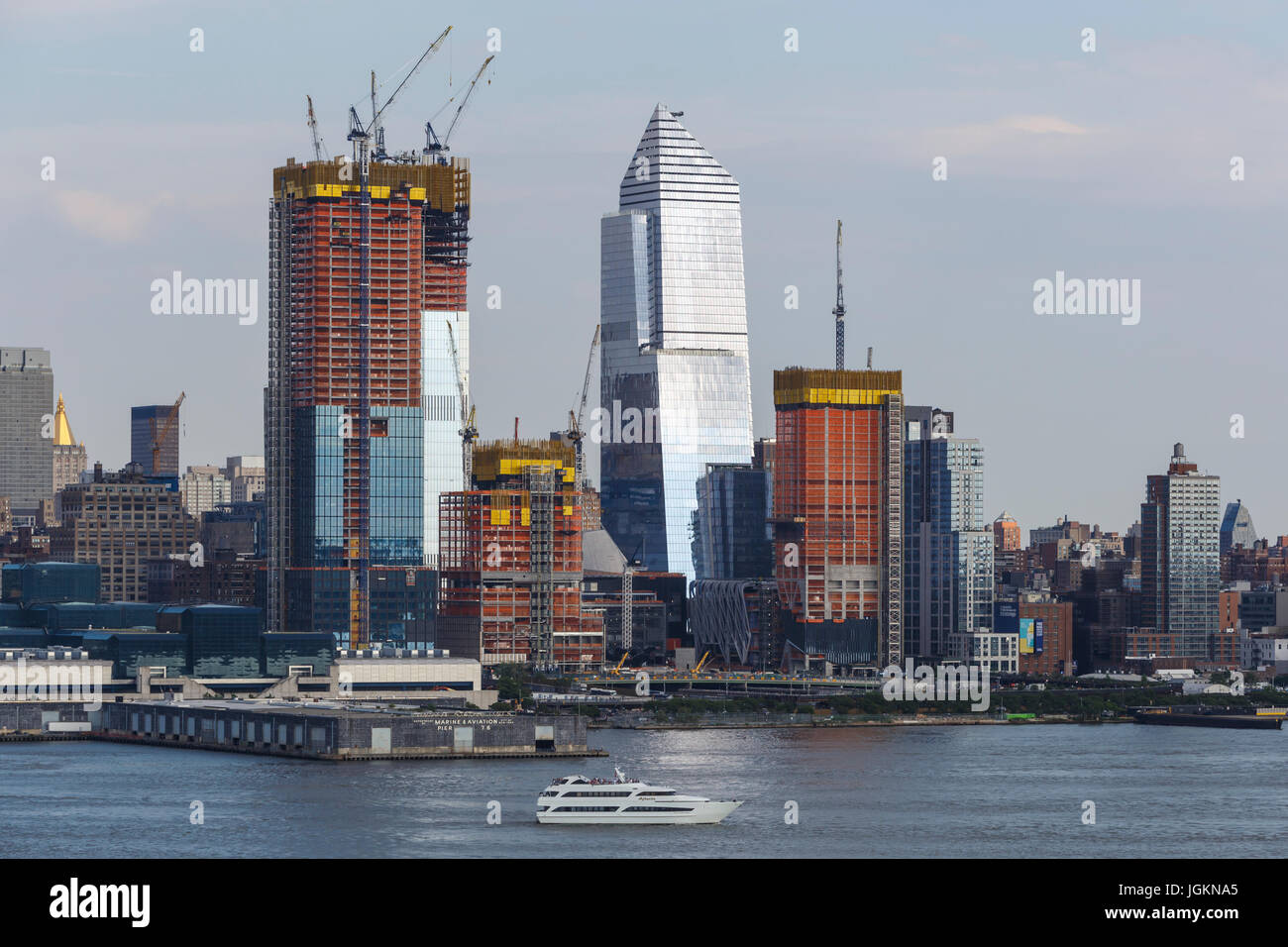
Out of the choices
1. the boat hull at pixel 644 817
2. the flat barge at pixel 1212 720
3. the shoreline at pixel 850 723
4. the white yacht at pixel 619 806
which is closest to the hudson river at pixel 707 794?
the boat hull at pixel 644 817

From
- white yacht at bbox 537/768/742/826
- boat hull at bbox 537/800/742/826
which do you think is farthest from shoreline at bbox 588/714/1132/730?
boat hull at bbox 537/800/742/826

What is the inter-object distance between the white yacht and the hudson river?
1.16 meters

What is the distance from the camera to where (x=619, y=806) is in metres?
94.8

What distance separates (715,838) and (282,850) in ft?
52.5

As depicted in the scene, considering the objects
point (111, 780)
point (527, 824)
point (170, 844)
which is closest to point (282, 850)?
point (170, 844)

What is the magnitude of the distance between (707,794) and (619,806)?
484 inches

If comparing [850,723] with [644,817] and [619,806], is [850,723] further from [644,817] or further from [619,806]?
[644,817]

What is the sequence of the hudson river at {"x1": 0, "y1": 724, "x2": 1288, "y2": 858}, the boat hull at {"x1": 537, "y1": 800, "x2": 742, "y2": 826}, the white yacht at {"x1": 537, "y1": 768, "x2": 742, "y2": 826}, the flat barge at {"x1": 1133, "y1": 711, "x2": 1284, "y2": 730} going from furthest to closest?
the flat barge at {"x1": 1133, "y1": 711, "x2": 1284, "y2": 730}
the white yacht at {"x1": 537, "y1": 768, "x2": 742, "y2": 826}
the boat hull at {"x1": 537, "y1": 800, "x2": 742, "y2": 826}
the hudson river at {"x1": 0, "y1": 724, "x2": 1288, "y2": 858}

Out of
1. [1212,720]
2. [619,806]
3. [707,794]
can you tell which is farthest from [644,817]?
[1212,720]

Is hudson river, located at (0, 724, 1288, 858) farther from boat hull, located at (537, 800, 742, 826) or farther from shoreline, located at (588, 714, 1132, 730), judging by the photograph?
shoreline, located at (588, 714, 1132, 730)

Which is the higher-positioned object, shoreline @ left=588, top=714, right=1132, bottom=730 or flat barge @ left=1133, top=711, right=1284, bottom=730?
shoreline @ left=588, top=714, right=1132, bottom=730

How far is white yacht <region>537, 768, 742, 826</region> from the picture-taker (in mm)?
93375

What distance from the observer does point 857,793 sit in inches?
4368
